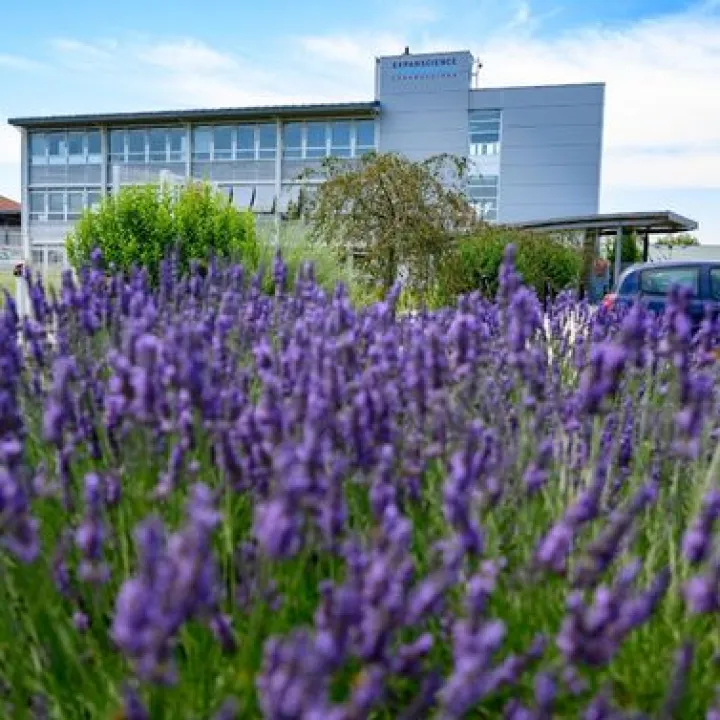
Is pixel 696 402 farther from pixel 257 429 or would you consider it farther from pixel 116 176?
pixel 116 176

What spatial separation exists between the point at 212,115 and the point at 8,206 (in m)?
20.2

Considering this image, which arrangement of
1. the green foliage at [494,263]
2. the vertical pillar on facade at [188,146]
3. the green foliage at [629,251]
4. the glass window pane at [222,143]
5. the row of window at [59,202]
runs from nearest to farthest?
1. the green foliage at [494,263]
2. the green foliage at [629,251]
3. the glass window pane at [222,143]
4. the vertical pillar on facade at [188,146]
5. the row of window at [59,202]

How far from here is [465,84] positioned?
38188 millimetres

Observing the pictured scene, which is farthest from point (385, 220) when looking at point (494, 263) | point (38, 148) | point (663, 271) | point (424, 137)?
point (38, 148)

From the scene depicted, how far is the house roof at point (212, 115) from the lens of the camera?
117ft

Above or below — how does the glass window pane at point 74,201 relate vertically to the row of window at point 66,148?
below

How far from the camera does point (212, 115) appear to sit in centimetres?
3681

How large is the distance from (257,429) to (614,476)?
4.01 ft

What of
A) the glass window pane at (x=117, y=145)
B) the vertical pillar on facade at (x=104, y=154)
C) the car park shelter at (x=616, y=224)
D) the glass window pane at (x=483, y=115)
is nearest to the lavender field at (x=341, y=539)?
the car park shelter at (x=616, y=224)

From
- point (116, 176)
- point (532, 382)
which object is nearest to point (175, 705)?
point (532, 382)

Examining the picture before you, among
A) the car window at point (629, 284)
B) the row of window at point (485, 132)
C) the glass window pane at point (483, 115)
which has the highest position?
the glass window pane at point (483, 115)

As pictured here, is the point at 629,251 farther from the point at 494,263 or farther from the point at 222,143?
the point at 222,143

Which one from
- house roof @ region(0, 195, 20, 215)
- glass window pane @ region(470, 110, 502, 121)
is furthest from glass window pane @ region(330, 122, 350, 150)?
house roof @ region(0, 195, 20, 215)

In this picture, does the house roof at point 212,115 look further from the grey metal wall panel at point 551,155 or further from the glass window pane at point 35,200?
the grey metal wall panel at point 551,155
